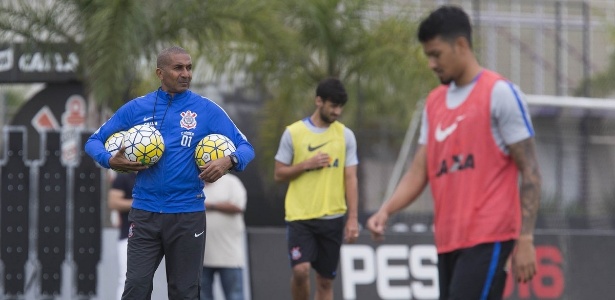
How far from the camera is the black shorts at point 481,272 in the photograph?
6098mm

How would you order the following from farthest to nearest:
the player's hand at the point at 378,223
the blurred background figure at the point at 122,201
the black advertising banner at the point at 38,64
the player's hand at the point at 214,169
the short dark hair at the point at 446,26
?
the black advertising banner at the point at 38,64 < the blurred background figure at the point at 122,201 < the player's hand at the point at 214,169 < the player's hand at the point at 378,223 < the short dark hair at the point at 446,26

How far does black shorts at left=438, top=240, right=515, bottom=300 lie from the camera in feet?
20.0

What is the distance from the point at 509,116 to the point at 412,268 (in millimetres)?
8028

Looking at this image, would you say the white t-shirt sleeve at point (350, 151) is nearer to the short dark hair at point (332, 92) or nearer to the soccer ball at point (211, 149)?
the short dark hair at point (332, 92)

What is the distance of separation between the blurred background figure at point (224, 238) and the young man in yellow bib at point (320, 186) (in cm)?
172

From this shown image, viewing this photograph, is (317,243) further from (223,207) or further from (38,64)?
(38,64)

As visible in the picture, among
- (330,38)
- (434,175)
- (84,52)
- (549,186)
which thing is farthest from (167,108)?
(549,186)

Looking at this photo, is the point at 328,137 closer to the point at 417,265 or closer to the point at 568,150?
the point at 417,265

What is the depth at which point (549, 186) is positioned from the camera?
1856cm

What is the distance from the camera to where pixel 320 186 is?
10.5 meters

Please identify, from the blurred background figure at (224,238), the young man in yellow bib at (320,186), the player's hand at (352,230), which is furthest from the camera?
the blurred background figure at (224,238)

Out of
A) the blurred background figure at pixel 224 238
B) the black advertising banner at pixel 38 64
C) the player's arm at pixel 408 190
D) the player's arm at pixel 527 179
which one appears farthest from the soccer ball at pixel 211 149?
the black advertising banner at pixel 38 64

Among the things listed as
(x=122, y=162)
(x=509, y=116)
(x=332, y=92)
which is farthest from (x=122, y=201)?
(x=509, y=116)

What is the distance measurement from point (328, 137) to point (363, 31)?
7535 mm
